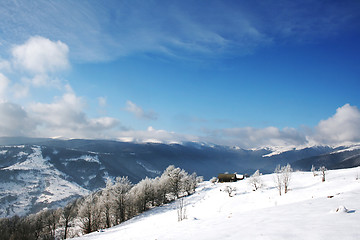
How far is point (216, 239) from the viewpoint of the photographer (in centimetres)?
1157

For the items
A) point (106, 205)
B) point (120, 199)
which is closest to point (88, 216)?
point (106, 205)

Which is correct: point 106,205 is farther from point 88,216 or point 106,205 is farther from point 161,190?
point 161,190

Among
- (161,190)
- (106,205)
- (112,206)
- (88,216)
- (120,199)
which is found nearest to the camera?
(88,216)

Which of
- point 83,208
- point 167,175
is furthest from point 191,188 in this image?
point 83,208

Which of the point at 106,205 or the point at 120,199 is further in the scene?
the point at 120,199

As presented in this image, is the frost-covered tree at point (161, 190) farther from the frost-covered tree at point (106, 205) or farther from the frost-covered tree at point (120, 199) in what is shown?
the frost-covered tree at point (106, 205)

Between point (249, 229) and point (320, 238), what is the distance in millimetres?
4045

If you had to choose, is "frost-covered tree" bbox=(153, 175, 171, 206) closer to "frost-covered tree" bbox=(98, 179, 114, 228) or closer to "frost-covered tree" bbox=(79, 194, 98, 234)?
"frost-covered tree" bbox=(98, 179, 114, 228)

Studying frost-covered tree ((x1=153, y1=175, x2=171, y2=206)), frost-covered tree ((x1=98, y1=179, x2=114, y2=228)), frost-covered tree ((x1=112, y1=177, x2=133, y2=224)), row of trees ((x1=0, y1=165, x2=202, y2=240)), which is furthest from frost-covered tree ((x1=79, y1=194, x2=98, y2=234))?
frost-covered tree ((x1=153, y1=175, x2=171, y2=206))

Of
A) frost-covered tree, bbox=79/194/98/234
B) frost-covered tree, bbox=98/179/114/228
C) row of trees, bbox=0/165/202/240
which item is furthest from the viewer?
row of trees, bbox=0/165/202/240

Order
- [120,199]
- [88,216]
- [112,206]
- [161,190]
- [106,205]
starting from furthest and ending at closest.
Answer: [161,190], [120,199], [112,206], [106,205], [88,216]

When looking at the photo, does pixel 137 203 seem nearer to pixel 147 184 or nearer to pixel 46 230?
pixel 147 184

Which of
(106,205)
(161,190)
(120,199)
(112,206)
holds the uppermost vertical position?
(120,199)

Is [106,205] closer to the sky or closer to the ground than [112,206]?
closer to the sky
